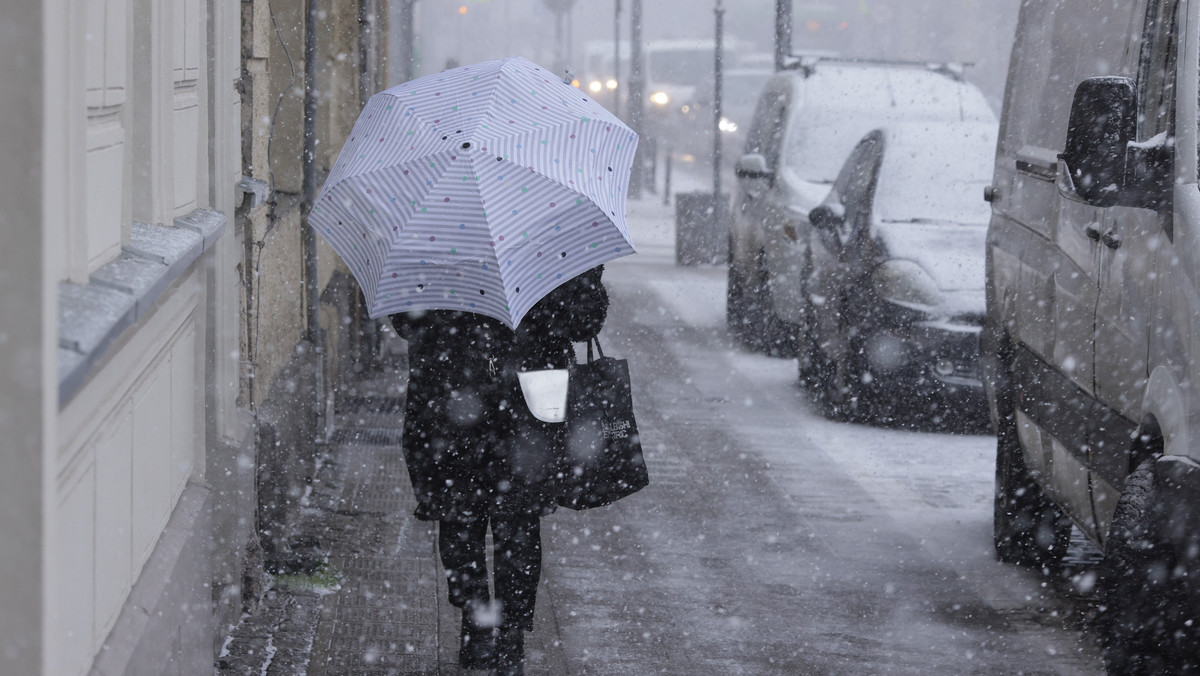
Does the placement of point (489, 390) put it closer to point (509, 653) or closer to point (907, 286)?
point (509, 653)

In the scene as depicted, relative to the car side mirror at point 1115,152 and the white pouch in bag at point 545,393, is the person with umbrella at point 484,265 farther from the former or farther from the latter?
the car side mirror at point 1115,152

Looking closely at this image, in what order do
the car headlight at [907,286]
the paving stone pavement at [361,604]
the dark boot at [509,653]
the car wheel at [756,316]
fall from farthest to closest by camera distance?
1. the car wheel at [756,316]
2. the car headlight at [907,286]
3. the paving stone pavement at [361,604]
4. the dark boot at [509,653]

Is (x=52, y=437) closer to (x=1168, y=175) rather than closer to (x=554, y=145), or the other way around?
(x=554, y=145)

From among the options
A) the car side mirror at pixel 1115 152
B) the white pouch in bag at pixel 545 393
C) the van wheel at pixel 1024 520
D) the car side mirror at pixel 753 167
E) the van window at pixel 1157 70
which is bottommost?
the van wheel at pixel 1024 520

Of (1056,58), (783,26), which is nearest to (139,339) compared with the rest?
(1056,58)

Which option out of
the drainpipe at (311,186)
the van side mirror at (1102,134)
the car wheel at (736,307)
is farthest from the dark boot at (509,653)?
the car wheel at (736,307)

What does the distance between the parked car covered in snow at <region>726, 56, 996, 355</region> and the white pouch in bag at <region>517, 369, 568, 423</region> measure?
5800 millimetres

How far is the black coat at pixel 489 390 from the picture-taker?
405cm

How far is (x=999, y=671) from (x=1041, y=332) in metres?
1.28

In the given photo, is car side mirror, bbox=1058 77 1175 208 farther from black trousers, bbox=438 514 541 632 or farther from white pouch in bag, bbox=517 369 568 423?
black trousers, bbox=438 514 541 632

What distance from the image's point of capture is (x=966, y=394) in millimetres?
8211

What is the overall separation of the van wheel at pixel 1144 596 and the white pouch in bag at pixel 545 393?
1522 millimetres

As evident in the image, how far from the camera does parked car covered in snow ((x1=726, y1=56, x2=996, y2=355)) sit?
33.4ft

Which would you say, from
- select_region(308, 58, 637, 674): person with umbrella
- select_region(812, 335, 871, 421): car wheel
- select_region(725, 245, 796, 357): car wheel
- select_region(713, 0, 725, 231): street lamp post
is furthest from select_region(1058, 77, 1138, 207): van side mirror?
select_region(713, 0, 725, 231): street lamp post
